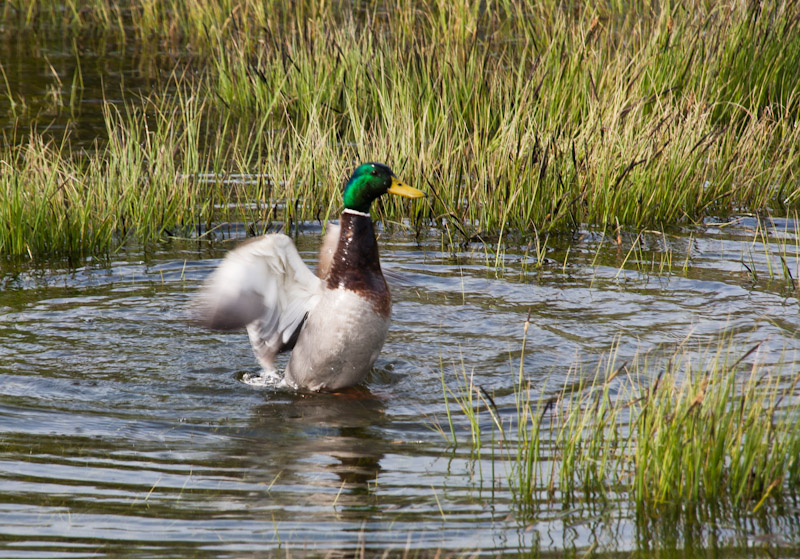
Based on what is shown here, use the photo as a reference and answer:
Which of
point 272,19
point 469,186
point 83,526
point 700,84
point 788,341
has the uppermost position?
point 272,19

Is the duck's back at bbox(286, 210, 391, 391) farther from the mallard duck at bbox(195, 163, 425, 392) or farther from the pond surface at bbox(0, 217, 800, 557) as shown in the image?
the pond surface at bbox(0, 217, 800, 557)

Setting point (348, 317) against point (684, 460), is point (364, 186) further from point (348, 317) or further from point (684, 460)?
point (684, 460)

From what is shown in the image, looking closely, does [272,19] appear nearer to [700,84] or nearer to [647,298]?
[700,84]

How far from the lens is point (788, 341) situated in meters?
5.00

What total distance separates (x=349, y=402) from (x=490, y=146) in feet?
9.43

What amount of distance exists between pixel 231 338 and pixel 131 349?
2.19 feet

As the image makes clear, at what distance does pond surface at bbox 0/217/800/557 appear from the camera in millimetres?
3223

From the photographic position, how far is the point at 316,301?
4980mm

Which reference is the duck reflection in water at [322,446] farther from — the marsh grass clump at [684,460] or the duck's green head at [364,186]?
the duck's green head at [364,186]

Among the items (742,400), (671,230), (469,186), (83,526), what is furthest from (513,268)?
(83,526)

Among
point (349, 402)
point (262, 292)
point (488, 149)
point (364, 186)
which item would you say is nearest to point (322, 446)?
point (349, 402)

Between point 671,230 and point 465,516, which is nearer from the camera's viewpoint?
point 465,516

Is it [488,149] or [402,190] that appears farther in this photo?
[488,149]

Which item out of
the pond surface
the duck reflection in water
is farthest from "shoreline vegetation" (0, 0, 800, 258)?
the duck reflection in water
